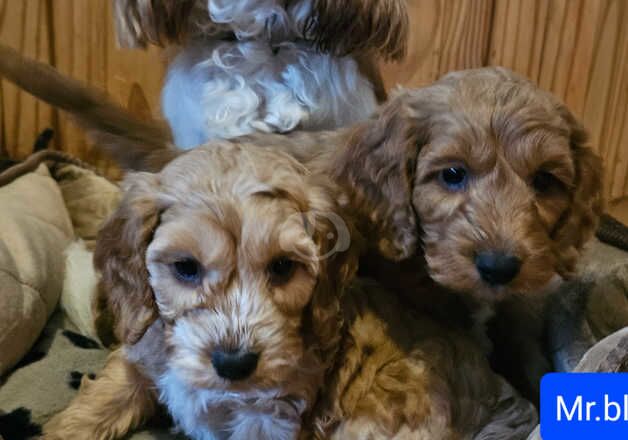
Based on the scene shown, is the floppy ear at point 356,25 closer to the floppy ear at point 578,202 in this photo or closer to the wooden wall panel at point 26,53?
the floppy ear at point 578,202

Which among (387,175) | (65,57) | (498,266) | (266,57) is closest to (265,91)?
(266,57)

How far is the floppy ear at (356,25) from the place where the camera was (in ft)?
7.00

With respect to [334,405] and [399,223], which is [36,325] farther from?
[399,223]

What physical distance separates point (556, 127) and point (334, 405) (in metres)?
0.75

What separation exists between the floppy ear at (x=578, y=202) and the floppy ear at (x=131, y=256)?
88cm

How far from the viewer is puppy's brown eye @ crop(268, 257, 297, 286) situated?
1535 millimetres

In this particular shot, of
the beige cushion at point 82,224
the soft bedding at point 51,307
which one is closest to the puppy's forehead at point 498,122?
the soft bedding at point 51,307

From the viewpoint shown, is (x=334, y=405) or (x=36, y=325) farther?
(x=36, y=325)

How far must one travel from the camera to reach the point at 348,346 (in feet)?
5.69

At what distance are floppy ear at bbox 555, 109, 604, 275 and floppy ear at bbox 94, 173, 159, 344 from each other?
0.88 metres

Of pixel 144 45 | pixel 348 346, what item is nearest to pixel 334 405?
pixel 348 346

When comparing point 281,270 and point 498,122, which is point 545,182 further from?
point 281,270

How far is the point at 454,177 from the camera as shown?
5.57ft

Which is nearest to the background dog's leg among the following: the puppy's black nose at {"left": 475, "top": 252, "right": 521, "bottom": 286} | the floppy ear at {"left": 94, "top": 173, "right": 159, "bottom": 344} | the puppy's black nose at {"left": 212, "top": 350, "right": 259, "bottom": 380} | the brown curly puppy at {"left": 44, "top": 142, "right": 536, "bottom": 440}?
the brown curly puppy at {"left": 44, "top": 142, "right": 536, "bottom": 440}
